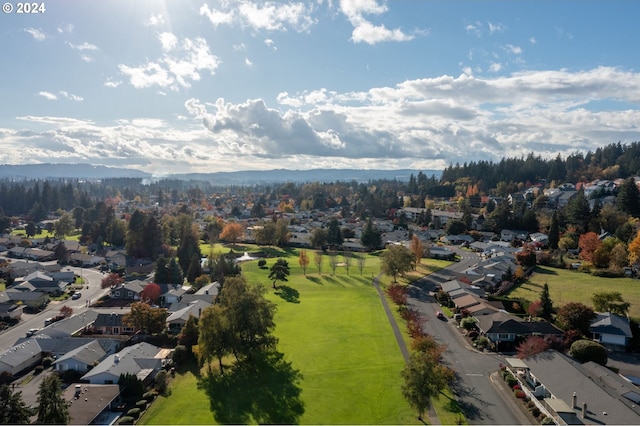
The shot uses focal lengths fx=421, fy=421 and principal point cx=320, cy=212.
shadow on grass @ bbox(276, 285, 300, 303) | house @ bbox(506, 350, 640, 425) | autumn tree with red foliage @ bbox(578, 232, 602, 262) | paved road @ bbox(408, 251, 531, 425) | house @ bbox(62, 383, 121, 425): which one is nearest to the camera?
house @ bbox(506, 350, 640, 425)

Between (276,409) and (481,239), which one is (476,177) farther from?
(276,409)

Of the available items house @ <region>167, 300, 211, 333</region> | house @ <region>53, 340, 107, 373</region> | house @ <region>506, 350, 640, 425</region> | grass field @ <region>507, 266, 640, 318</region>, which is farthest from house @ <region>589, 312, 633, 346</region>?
house @ <region>53, 340, 107, 373</region>

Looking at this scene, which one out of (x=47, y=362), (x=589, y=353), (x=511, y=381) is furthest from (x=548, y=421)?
(x=47, y=362)

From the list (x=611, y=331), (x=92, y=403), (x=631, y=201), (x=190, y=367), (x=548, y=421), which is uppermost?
(x=631, y=201)

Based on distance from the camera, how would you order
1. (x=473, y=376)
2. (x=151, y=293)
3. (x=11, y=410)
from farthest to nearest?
(x=151, y=293)
(x=473, y=376)
(x=11, y=410)

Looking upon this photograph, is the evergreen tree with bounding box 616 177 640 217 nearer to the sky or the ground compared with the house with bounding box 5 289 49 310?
nearer to the sky

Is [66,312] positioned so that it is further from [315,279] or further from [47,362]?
[315,279]

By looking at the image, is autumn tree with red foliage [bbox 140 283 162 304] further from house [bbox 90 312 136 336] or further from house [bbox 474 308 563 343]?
house [bbox 474 308 563 343]
